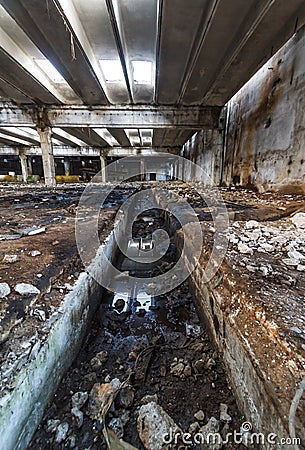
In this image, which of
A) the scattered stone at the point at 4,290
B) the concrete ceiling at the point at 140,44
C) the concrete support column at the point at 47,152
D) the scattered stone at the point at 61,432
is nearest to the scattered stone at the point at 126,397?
the scattered stone at the point at 61,432

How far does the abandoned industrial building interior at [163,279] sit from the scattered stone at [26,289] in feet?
0.07

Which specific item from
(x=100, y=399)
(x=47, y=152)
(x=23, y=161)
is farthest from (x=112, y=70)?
(x=23, y=161)

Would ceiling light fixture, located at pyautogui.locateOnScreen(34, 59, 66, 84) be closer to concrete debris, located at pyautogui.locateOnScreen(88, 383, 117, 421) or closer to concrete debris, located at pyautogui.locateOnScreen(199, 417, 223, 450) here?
concrete debris, located at pyautogui.locateOnScreen(88, 383, 117, 421)

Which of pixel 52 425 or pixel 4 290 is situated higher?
pixel 4 290

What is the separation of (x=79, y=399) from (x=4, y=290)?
686mm

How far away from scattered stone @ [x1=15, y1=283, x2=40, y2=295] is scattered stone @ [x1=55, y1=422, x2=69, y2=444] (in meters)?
0.63

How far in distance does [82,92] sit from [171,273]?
6.70 metres

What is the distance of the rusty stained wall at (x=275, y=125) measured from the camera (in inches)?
169

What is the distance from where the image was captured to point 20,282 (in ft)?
4.52

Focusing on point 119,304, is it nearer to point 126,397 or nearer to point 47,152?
point 126,397

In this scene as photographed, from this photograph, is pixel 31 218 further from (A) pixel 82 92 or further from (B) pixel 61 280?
(A) pixel 82 92

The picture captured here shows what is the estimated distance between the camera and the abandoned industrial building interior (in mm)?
958

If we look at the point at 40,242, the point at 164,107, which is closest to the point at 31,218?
the point at 40,242

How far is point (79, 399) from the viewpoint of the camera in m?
1.18
